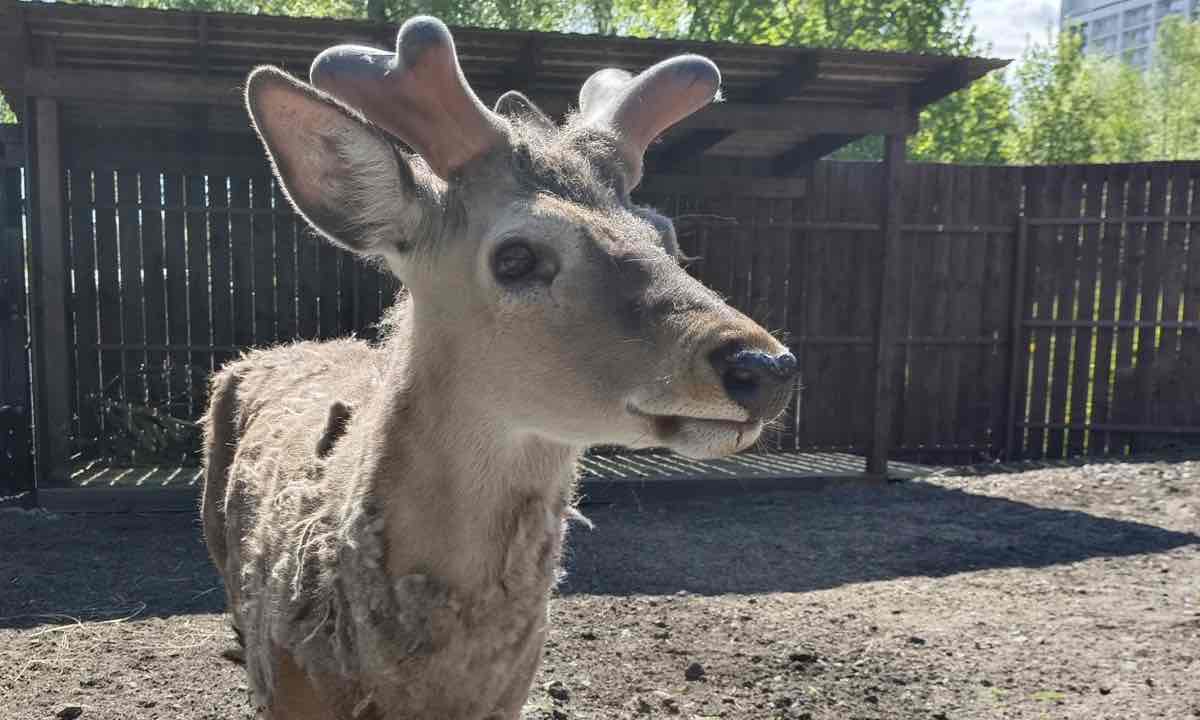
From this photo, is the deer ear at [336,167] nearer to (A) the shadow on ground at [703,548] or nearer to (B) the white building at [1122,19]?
(A) the shadow on ground at [703,548]

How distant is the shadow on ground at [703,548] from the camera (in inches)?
247

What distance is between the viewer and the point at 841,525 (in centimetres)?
809

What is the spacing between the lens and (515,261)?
2445 mm

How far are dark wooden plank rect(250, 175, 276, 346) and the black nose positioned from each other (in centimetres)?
848

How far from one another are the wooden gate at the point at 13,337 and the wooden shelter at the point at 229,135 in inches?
10.8

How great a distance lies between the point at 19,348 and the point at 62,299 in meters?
1.25

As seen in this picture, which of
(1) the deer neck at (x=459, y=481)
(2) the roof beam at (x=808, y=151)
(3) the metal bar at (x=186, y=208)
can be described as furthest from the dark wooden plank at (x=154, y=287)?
(1) the deer neck at (x=459, y=481)

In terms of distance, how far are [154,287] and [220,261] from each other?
2.18 ft

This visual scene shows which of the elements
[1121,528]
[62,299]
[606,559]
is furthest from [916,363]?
[62,299]

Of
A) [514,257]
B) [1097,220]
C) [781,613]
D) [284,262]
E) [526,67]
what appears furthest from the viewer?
[1097,220]

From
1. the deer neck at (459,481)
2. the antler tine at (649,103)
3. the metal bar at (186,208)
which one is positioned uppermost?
the antler tine at (649,103)

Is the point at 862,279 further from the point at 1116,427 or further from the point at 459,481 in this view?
the point at 459,481

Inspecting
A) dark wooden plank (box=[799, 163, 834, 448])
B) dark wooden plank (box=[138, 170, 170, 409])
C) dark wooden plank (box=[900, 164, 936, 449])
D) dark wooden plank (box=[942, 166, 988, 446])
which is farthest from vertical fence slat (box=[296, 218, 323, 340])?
dark wooden plank (box=[942, 166, 988, 446])

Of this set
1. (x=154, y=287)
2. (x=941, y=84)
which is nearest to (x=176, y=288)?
(x=154, y=287)
